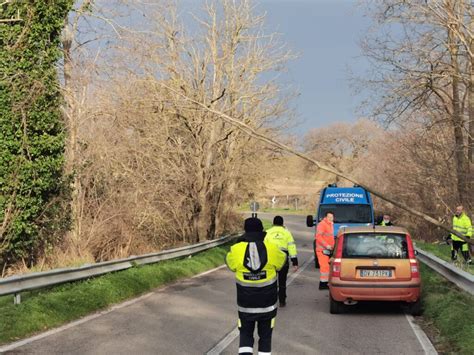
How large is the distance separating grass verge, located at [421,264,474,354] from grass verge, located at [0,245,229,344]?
19.3ft

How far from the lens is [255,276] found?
661 centimetres

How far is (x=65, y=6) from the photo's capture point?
59.8 ft

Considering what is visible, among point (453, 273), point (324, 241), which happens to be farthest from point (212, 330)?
point (324, 241)

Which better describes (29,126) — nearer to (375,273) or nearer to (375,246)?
(375,246)

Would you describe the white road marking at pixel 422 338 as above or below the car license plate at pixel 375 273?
below

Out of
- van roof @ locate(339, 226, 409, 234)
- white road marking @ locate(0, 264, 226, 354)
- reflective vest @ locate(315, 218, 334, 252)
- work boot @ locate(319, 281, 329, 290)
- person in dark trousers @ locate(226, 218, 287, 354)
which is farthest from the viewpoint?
work boot @ locate(319, 281, 329, 290)

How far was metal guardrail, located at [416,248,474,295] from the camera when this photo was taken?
35.1 feet

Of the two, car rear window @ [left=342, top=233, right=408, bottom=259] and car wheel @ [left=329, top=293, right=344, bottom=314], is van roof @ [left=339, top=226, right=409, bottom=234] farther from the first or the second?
car wheel @ [left=329, top=293, right=344, bottom=314]

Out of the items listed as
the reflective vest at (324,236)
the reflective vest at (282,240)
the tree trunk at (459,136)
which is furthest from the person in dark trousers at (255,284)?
the tree trunk at (459,136)

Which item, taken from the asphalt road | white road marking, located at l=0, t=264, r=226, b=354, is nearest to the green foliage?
white road marking, located at l=0, t=264, r=226, b=354

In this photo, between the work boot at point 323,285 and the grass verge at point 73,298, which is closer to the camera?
the grass verge at point 73,298

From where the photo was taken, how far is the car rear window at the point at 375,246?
39.6 feet

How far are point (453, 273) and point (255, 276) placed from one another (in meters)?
7.12

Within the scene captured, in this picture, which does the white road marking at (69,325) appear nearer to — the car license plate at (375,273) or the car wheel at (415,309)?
the car license plate at (375,273)
